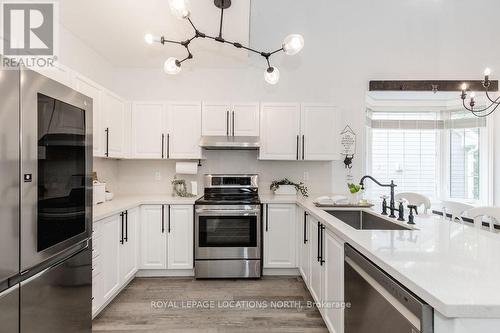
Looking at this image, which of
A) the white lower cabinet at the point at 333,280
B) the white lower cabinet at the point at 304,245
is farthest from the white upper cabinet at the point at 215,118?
the white lower cabinet at the point at 333,280

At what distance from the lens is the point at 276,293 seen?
2.83 metres

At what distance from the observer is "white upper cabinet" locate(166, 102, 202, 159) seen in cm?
348

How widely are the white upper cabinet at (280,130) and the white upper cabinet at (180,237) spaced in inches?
46.1

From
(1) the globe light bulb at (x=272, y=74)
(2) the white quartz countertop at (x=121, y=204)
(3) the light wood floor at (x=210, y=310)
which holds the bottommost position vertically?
(3) the light wood floor at (x=210, y=310)

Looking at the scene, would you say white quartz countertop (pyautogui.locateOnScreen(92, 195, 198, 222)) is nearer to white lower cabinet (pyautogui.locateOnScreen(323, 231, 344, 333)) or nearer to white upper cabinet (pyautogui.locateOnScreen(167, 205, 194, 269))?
white upper cabinet (pyautogui.locateOnScreen(167, 205, 194, 269))

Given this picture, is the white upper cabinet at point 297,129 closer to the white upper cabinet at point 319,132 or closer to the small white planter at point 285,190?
the white upper cabinet at point 319,132

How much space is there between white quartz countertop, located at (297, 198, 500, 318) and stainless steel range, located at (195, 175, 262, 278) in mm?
1458

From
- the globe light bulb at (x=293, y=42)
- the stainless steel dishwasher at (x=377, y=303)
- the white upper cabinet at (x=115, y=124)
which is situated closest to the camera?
the stainless steel dishwasher at (x=377, y=303)

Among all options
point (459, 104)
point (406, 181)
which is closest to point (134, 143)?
point (406, 181)

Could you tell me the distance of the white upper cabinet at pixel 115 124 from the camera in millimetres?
2912

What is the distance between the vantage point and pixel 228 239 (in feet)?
10.3

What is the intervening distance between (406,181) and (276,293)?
277cm

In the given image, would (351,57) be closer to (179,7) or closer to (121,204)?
(179,7)

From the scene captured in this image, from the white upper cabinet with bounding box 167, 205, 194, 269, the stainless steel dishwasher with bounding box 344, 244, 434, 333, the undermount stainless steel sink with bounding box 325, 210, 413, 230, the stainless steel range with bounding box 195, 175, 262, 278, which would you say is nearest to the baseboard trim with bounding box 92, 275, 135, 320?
the white upper cabinet with bounding box 167, 205, 194, 269
